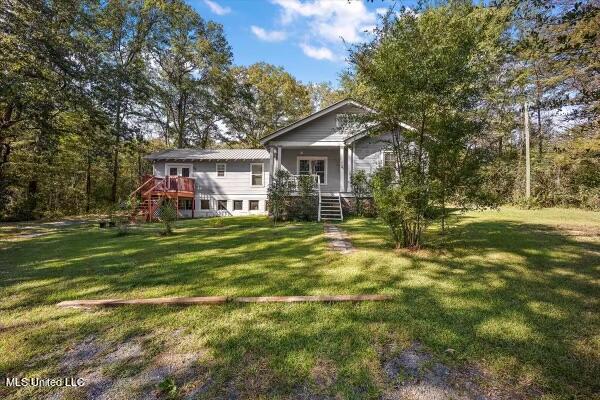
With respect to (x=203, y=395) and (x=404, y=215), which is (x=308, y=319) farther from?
(x=404, y=215)

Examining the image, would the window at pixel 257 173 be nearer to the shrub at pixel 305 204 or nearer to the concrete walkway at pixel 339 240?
the shrub at pixel 305 204

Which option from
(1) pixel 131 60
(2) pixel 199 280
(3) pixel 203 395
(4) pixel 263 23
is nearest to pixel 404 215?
(2) pixel 199 280

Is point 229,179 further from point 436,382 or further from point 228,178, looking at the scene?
point 436,382

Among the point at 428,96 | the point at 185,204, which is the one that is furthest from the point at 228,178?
the point at 428,96

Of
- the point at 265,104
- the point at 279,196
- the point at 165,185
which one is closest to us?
the point at 279,196

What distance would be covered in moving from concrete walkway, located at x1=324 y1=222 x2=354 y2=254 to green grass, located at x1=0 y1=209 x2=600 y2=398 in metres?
0.43

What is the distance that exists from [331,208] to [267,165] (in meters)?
6.72

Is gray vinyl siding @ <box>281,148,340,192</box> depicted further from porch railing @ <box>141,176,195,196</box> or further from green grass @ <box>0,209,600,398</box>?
green grass @ <box>0,209,600,398</box>

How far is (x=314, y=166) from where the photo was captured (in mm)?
17594

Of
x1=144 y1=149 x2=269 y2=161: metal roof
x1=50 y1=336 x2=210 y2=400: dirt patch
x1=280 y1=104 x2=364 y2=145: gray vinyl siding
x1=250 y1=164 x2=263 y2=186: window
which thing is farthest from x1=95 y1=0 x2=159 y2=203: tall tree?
x1=50 y1=336 x2=210 y2=400: dirt patch

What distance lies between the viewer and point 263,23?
42.3 feet

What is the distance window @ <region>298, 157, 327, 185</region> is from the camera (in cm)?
1744

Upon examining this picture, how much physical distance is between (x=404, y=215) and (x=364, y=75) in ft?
10.6

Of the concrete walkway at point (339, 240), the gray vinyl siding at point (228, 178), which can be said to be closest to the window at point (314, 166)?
the gray vinyl siding at point (228, 178)
